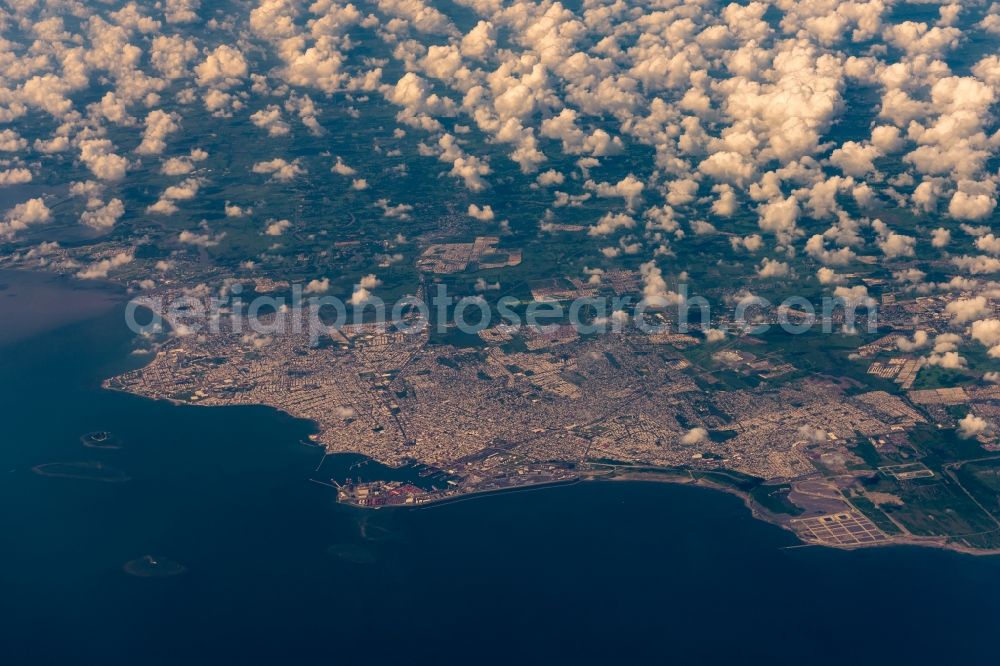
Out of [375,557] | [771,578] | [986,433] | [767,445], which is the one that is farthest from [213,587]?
[986,433]

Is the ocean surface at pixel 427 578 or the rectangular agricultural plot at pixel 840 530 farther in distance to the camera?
the rectangular agricultural plot at pixel 840 530

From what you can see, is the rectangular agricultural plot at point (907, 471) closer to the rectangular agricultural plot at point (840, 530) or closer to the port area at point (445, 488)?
the rectangular agricultural plot at point (840, 530)

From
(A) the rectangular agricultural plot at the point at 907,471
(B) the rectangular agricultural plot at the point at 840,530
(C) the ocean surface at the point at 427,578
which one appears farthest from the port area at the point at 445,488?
(A) the rectangular agricultural plot at the point at 907,471

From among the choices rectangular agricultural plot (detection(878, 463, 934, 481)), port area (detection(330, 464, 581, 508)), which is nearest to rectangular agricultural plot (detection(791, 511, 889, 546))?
rectangular agricultural plot (detection(878, 463, 934, 481))

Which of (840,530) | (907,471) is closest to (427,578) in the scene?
(840,530)

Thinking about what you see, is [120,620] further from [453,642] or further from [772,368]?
[772,368]

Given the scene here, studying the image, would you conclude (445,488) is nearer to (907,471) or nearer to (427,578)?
(427,578)
